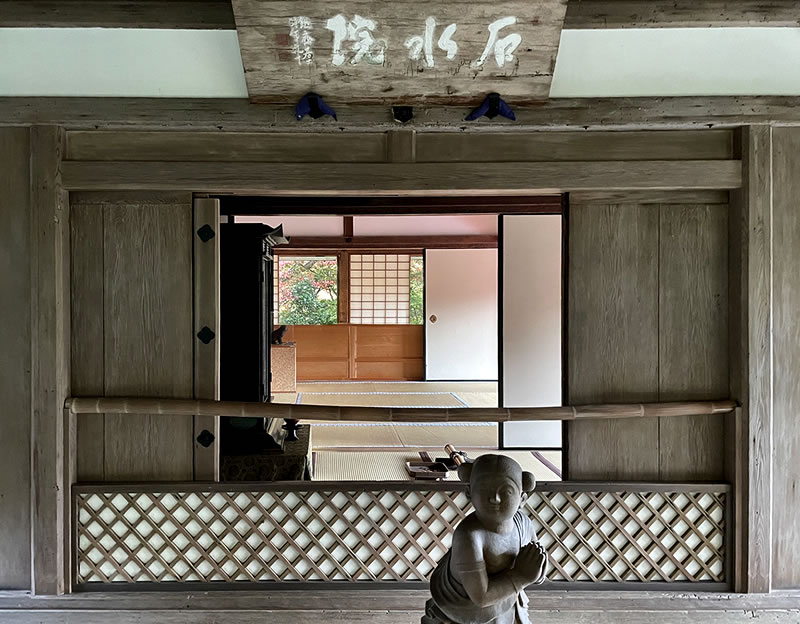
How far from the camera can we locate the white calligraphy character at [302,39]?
2.06 meters

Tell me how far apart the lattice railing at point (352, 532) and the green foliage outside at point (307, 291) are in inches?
254

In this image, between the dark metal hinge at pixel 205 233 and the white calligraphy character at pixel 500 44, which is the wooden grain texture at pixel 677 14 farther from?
the dark metal hinge at pixel 205 233

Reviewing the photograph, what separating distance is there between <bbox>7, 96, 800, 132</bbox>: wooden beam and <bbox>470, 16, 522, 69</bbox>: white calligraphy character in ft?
0.78

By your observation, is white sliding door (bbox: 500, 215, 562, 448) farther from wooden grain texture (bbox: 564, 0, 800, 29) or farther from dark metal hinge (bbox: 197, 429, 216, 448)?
dark metal hinge (bbox: 197, 429, 216, 448)

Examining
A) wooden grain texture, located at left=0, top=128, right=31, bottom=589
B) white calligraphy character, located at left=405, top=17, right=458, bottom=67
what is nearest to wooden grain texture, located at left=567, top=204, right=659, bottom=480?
white calligraphy character, located at left=405, top=17, right=458, bottom=67

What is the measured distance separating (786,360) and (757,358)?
0.52 feet

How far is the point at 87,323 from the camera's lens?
2498mm

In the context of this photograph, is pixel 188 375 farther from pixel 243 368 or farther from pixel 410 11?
pixel 410 11

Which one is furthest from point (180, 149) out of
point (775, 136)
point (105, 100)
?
point (775, 136)

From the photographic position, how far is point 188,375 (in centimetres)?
251

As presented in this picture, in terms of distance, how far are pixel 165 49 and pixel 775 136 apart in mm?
2766

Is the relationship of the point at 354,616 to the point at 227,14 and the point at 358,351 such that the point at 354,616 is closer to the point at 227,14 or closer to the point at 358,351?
the point at 227,14

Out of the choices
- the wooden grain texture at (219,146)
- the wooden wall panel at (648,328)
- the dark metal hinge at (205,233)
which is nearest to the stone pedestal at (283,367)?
the dark metal hinge at (205,233)

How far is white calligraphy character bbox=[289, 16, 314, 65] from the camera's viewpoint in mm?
2061
